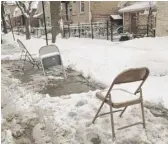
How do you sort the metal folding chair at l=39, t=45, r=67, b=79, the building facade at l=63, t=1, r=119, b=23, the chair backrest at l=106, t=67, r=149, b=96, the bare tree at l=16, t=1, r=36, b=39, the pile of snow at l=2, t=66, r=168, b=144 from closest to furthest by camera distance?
the chair backrest at l=106, t=67, r=149, b=96, the pile of snow at l=2, t=66, r=168, b=144, the metal folding chair at l=39, t=45, r=67, b=79, the bare tree at l=16, t=1, r=36, b=39, the building facade at l=63, t=1, r=119, b=23

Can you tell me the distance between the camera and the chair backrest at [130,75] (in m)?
3.42

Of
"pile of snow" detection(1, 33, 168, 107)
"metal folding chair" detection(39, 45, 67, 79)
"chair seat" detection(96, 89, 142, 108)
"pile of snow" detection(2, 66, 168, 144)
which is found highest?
"metal folding chair" detection(39, 45, 67, 79)

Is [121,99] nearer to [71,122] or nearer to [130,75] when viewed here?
[130,75]

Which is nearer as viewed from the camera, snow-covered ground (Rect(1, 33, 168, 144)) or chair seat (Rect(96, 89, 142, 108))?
chair seat (Rect(96, 89, 142, 108))

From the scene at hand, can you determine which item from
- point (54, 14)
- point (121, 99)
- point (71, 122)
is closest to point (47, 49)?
point (71, 122)

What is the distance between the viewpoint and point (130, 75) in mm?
3506

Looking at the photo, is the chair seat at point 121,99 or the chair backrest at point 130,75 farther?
the chair seat at point 121,99

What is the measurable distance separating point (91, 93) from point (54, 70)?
3.18 metres

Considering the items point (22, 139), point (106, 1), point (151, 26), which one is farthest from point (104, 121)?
point (106, 1)

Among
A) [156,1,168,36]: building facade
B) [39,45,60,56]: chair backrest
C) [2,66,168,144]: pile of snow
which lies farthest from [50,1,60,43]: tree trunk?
[2,66,168,144]: pile of snow

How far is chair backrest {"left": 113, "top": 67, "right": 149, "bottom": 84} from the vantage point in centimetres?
342

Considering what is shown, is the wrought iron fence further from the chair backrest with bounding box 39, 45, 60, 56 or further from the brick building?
the chair backrest with bounding box 39, 45, 60, 56

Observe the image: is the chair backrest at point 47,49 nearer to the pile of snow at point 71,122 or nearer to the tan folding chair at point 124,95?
the pile of snow at point 71,122

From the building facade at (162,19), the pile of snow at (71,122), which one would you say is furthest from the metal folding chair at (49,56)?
the building facade at (162,19)
